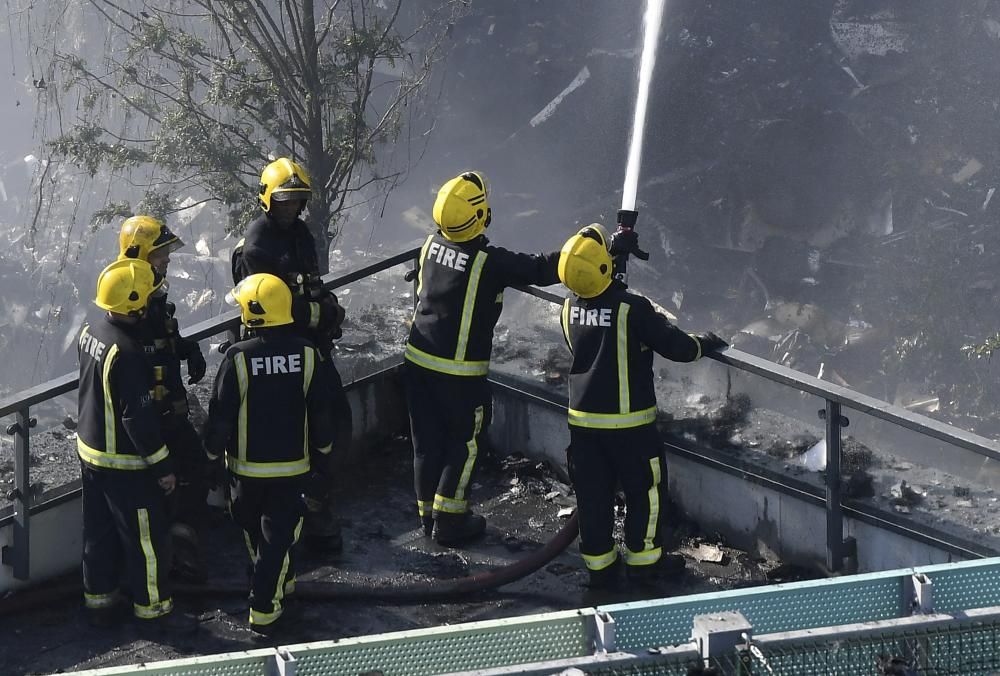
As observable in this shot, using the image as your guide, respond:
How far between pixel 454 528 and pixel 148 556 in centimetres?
142

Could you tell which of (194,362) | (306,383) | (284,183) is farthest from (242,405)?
(284,183)

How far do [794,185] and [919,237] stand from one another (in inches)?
113

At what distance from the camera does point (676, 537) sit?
19.1ft

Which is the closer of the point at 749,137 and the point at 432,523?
the point at 432,523

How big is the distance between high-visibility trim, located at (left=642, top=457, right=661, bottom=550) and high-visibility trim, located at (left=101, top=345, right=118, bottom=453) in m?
2.12

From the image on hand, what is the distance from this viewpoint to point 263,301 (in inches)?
188

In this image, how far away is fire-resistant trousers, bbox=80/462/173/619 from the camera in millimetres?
4855

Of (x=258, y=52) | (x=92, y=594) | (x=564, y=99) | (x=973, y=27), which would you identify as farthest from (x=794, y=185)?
(x=92, y=594)

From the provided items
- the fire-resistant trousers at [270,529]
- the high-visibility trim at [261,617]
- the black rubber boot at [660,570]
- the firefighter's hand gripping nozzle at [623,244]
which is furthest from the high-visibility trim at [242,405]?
the black rubber boot at [660,570]

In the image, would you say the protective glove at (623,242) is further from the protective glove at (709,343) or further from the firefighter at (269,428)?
the firefighter at (269,428)

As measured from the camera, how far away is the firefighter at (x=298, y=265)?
543cm

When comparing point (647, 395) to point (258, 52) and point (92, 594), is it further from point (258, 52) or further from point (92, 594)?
point (258, 52)

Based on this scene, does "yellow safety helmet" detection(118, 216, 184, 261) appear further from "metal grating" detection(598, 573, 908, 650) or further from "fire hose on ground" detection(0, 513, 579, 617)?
"metal grating" detection(598, 573, 908, 650)

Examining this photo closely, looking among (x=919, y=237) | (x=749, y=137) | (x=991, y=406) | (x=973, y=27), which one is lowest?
(x=991, y=406)
